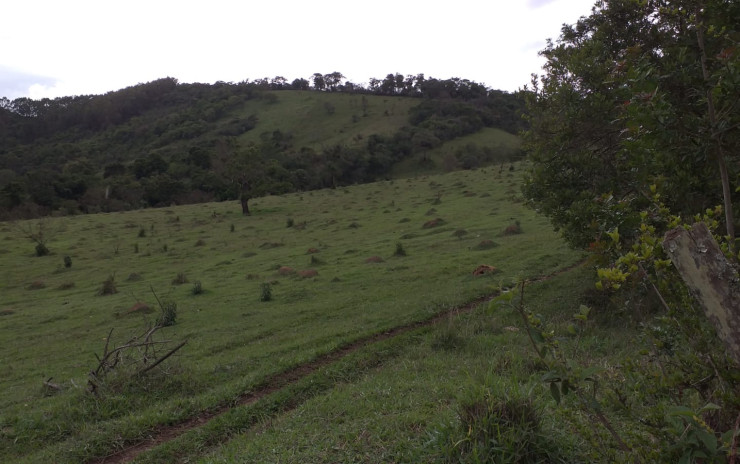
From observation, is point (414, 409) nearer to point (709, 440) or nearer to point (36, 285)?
point (709, 440)

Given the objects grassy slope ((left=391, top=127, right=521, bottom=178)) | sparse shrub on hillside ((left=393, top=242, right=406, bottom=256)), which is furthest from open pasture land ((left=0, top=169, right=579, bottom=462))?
grassy slope ((left=391, top=127, right=521, bottom=178))

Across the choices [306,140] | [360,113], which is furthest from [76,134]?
[360,113]

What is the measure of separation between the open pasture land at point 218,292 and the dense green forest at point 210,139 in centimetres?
961

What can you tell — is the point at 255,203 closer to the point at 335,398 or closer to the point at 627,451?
the point at 335,398

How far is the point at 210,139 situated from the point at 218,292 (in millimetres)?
96808

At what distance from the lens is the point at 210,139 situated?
358 ft

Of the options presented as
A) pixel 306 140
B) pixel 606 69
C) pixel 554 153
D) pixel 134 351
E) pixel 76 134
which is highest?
pixel 76 134

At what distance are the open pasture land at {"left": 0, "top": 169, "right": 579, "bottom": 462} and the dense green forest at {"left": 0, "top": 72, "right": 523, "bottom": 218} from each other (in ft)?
31.5

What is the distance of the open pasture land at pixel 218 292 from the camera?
8352 millimetres

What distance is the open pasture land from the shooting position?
27.4 feet

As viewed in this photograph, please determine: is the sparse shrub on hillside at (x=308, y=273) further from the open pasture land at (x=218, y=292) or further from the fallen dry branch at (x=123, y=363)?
the fallen dry branch at (x=123, y=363)

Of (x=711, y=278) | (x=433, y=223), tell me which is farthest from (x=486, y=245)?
(x=711, y=278)

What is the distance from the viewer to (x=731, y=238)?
298 centimetres

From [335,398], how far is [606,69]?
8.97 m
